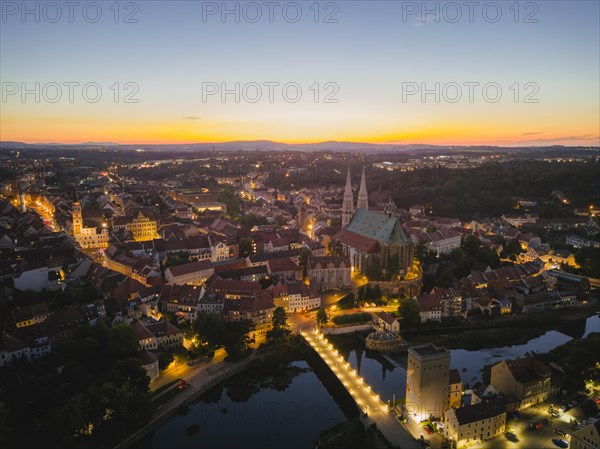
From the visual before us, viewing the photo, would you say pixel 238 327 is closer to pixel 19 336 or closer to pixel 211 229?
pixel 19 336

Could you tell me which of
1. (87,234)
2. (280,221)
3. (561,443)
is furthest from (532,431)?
(280,221)

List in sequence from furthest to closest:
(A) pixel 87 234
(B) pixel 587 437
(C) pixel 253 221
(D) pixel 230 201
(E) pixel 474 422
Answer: (D) pixel 230 201 < (C) pixel 253 221 < (A) pixel 87 234 < (E) pixel 474 422 < (B) pixel 587 437

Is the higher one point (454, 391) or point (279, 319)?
point (279, 319)

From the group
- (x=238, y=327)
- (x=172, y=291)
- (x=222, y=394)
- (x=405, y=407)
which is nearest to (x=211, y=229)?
(x=172, y=291)

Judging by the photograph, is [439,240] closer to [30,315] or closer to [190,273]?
[190,273]

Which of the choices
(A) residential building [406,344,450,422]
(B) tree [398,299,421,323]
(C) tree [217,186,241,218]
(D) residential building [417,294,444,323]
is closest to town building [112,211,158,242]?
(C) tree [217,186,241,218]

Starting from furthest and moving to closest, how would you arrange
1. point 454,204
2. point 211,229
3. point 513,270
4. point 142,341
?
point 454,204 < point 211,229 < point 513,270 < point 142,341
